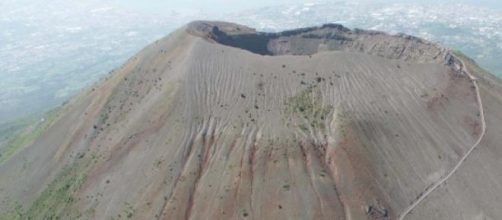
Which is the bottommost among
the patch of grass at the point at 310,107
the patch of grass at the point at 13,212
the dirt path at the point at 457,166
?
the patch of grass at the point at 13,212

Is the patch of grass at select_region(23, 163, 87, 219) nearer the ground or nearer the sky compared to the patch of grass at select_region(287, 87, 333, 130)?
nearer the ground

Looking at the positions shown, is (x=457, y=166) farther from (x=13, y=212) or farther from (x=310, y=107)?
(x=13, y=212)

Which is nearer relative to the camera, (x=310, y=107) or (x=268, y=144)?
(x=268, y=144)

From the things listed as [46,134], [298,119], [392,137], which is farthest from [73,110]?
[392,137]

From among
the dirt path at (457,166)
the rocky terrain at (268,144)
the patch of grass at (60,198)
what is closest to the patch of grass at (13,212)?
the rocky terrain at (268,144)

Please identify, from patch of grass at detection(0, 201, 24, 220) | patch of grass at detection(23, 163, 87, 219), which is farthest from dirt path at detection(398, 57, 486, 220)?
patch of grass at detection(0, 201, 24, 220)

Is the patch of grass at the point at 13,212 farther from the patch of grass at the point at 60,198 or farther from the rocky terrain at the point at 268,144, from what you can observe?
the patch of grass at the point at 60,198

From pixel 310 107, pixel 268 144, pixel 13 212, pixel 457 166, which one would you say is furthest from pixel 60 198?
pixel 457 166

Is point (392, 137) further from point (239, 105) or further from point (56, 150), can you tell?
point (56, 150)

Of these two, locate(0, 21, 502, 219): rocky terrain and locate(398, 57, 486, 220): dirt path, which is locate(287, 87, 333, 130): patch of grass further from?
locate(398, 57, 486, 220): dirt path
